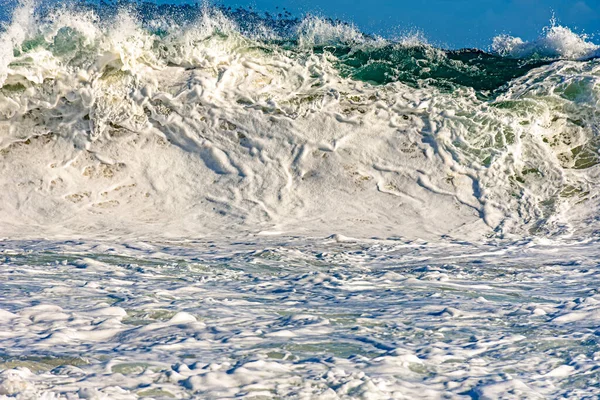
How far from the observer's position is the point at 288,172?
25.1 ft

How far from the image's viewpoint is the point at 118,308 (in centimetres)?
410

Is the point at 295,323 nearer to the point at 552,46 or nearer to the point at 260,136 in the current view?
the point at 260,136

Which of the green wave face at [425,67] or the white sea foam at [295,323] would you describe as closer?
the white sea foam at [295,323]

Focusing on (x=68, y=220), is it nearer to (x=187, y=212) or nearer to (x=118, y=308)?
(x=187, y=212)

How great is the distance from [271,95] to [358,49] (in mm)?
1335

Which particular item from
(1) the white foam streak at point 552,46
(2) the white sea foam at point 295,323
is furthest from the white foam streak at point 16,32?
(1) the white foam streak at point 552,46

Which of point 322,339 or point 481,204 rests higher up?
point 481,204

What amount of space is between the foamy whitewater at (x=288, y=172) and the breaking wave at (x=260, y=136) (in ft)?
0.07

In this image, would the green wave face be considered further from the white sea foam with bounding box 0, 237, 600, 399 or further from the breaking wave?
the white sea foam with bounding box 0, 237, 600, 399

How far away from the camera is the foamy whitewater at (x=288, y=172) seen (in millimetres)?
4727

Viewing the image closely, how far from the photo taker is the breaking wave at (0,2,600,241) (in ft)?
24.1

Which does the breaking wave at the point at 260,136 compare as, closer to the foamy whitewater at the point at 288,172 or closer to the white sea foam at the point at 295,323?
the foamy whitewater at the point at 288,172

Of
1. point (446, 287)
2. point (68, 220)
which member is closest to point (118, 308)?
point (446, 287)

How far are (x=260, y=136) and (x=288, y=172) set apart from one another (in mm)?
485
